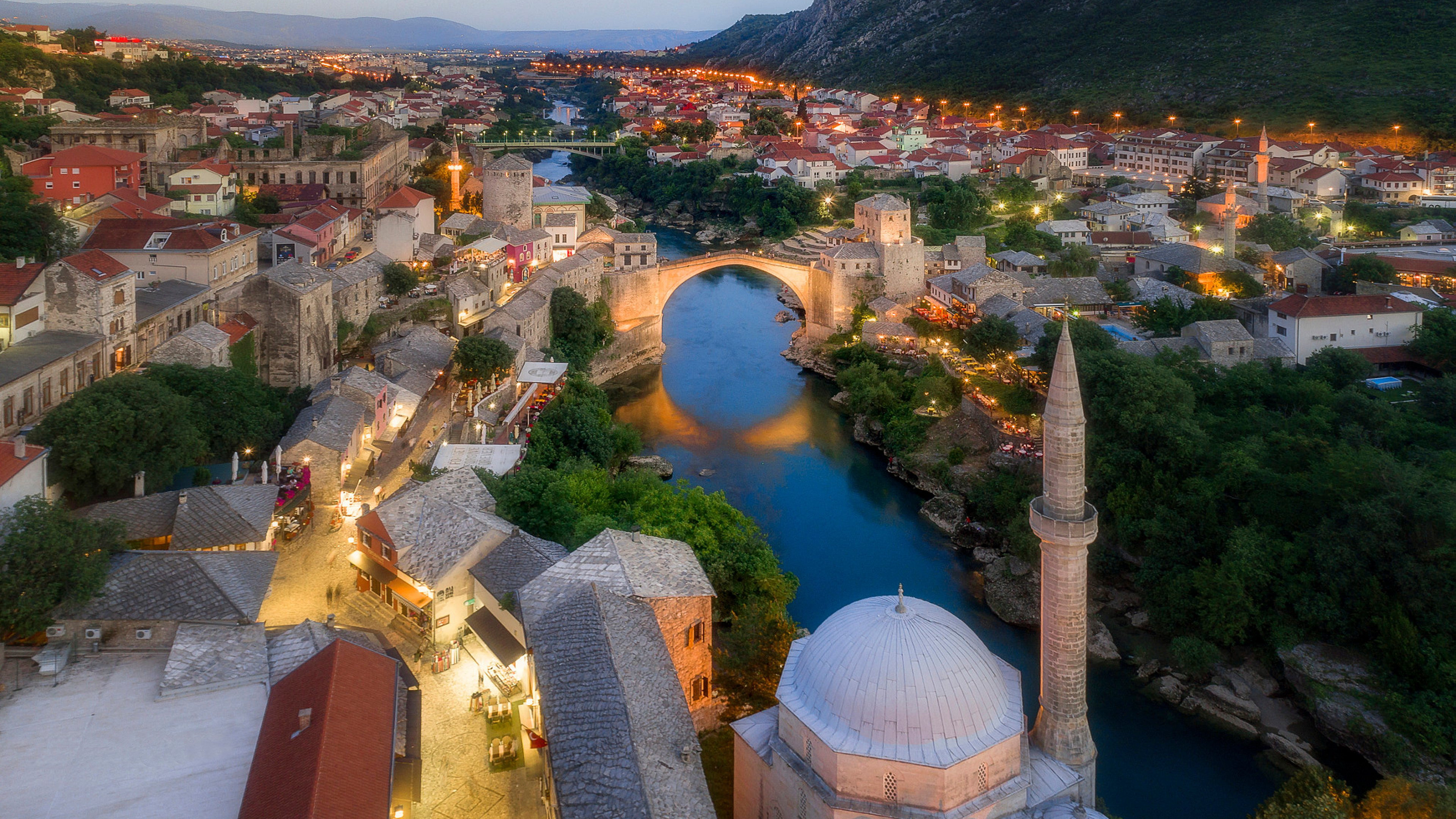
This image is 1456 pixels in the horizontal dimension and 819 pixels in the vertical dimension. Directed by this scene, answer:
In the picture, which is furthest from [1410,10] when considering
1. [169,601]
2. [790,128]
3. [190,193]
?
[169,601]

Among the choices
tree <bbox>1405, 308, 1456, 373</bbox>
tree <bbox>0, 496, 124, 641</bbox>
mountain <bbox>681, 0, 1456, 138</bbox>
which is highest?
mountain <bbox>681, 0, 1456, 138</bbox>

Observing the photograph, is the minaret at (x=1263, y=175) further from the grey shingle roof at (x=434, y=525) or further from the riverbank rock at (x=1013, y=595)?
the grey shingle roof at (x=434, y=525)

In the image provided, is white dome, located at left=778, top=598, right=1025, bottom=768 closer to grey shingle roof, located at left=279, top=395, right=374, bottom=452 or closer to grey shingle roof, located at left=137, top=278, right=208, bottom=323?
grey shingle roof, located at left=279, top=395, right=374, bottom=452

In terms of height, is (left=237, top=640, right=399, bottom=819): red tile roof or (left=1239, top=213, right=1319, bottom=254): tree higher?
(left=1239, top=213, right=1319, bottom=254): tree

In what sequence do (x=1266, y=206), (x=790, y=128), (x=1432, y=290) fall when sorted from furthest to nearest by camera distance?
(x=790, y=128), (x=1266, y=206), (x=1432, y=290)

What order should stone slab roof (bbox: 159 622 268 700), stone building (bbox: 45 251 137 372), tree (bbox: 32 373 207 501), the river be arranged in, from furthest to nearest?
stone building (bbox: 45 251 137 372)
the river
tree (bbox: 32 373 207 501)
stone slab roof (bbox: 159 622 268 700)

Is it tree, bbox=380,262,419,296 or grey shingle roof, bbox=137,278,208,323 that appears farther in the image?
tree, bbox=380,262,419,296

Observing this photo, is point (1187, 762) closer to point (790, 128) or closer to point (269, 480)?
point (269, 480)

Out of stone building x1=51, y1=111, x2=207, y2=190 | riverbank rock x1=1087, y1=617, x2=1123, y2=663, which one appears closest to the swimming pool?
riverbank rock x1=1087, y1=617, x2=1123, y2=663
